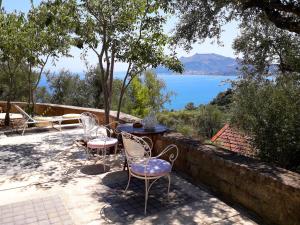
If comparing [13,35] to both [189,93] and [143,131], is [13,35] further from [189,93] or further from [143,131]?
[189,93]

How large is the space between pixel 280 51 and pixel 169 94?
1813cm

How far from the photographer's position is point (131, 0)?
595 centimetres

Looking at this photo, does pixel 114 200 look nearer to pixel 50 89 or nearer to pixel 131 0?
pixel 131 0

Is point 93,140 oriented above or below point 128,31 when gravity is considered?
below

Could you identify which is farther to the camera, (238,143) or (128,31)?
(238,143)

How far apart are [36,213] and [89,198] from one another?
0.72 meters

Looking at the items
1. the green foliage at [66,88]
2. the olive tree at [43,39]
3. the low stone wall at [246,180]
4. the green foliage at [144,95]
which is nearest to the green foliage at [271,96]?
the low stone wall at [246,180]

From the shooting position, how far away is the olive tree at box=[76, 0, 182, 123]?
598cm

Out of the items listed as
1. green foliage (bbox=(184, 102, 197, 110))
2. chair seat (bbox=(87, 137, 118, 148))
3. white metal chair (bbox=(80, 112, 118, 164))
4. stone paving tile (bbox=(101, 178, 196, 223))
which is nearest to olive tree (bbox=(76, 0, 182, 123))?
white metal chair (bbox=(80, 112, 118, 164))

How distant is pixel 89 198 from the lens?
13.5 feet

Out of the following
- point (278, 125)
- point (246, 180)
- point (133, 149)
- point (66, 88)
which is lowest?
point (246, 180)

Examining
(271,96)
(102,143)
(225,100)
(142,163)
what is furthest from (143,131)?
(225,100)

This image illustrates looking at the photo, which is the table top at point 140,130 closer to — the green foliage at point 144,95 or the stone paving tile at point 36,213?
the stone paving tile at point 36,213

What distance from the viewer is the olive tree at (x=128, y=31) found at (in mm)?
5980
